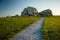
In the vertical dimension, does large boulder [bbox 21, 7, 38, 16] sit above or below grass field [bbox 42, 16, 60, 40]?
above

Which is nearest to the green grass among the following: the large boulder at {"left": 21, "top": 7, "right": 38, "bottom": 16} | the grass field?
the grass field

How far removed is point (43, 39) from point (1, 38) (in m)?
2.15

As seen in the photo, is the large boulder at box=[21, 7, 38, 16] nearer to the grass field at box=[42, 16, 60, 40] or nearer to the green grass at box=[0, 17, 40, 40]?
the green grass at box=[0, 17, 40, 40]

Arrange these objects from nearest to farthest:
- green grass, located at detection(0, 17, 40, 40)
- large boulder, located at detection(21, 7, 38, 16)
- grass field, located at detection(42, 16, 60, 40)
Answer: grass field, located at detection(42, 16, 60, 40) < green grass, located at detection(0, 17, 40, 40) < large boulder, located at detection(21, 7, 38, 16)

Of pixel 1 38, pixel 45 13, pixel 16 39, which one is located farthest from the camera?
pixel 45 13

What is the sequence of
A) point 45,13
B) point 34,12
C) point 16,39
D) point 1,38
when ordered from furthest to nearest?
point 45,13
point 34,12
point 1,38
point 16,39

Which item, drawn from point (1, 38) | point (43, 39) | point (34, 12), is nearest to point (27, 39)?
point (43, 39)

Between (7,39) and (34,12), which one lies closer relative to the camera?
(7,39)

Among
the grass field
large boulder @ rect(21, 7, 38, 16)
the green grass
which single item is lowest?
the grass field

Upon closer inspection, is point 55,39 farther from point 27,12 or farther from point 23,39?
point 27,12

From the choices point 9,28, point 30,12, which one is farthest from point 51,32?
point 30,12

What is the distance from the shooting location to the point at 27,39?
614 centimetres

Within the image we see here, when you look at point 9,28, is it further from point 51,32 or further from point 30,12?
point 30,12

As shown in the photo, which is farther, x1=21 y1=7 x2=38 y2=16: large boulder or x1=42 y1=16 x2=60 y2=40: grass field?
x1=21 y1=7 x2=38 y2=16: large boulder
